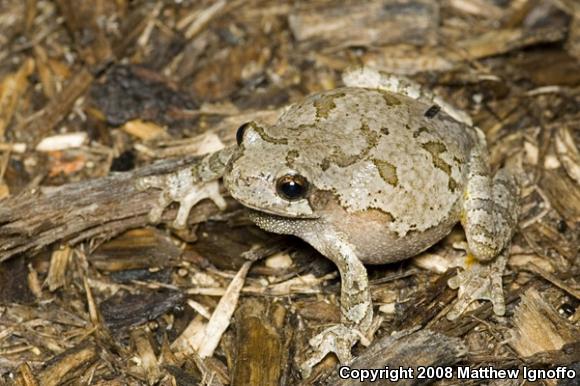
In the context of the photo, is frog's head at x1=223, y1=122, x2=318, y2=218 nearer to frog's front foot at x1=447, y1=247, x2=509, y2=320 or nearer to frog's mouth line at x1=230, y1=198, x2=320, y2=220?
frog's mouth line at x1=230, y1=198, x2=320, y2=220

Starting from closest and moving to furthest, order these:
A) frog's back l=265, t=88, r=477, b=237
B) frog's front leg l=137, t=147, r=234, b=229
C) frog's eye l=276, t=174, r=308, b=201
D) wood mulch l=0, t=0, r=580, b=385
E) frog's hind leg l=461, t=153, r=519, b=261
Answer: frog's eye l=276, t=174, r=308, b=201
frog's back l=265, t=88, r=477, b=237
wood mulch l=0, t=0, r=580, b=385
frog's hind leg l=461, t=153, r=519, b=261
frog's front leg l=137, t=147, r=234, b=229

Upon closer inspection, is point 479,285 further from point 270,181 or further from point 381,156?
point 270,181

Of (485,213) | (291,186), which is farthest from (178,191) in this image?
(485,213)

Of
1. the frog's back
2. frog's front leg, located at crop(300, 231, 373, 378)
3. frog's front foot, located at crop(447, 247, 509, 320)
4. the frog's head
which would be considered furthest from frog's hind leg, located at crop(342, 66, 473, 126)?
frog's front leg, located at crop(300, 231, 373, 378)

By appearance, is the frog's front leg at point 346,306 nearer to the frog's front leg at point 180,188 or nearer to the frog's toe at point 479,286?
the frog's toe at point 479,286

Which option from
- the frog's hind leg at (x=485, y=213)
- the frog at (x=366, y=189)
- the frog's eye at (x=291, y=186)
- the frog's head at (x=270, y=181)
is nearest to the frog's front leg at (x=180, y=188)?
the frog at (x=366, y=189)

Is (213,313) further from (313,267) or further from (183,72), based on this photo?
(183,72)
